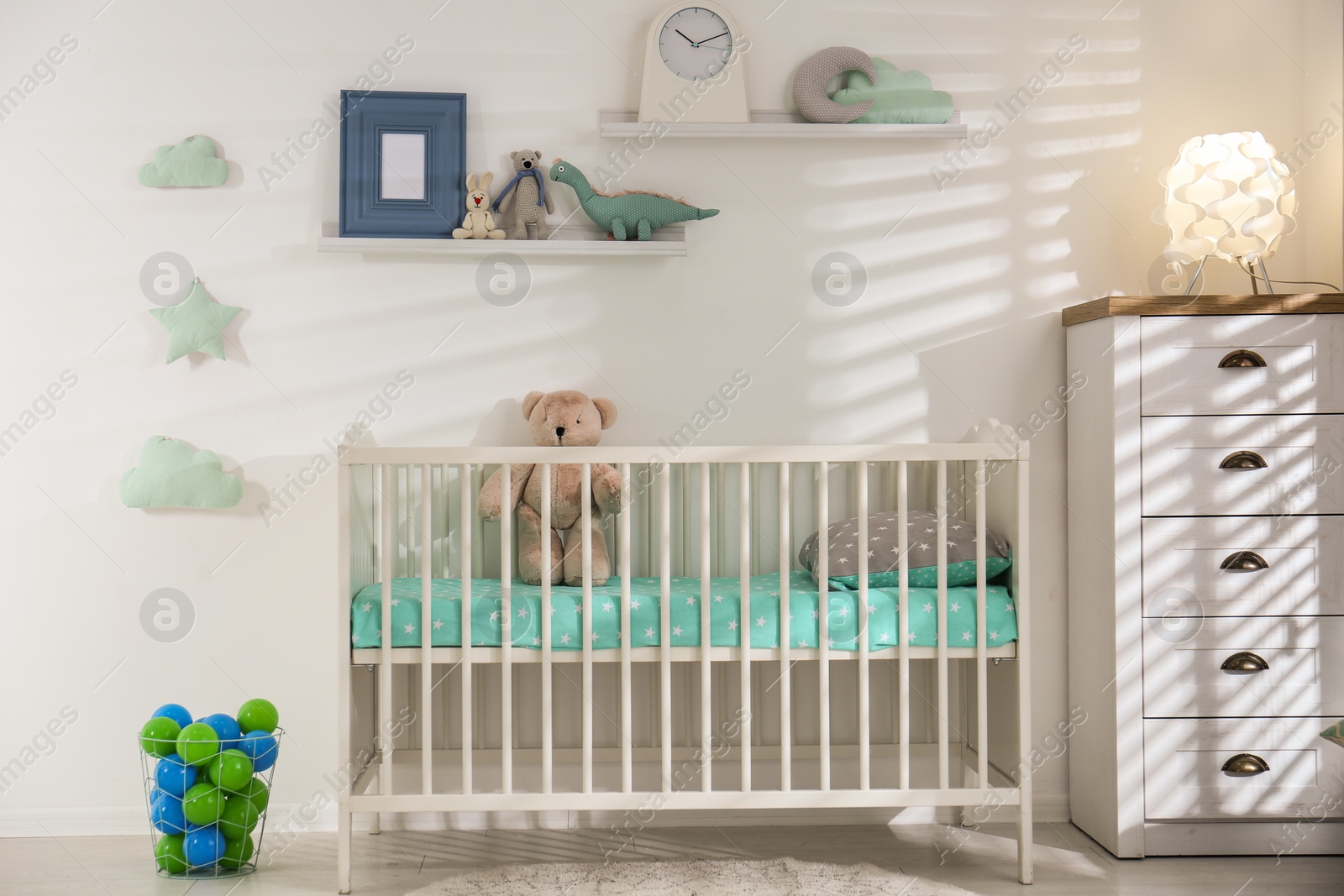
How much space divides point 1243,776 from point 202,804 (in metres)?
2.20

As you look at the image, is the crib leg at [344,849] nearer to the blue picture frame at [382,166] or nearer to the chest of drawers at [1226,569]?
the blue picture frame at [382,166]

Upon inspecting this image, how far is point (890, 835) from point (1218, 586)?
0.93 m

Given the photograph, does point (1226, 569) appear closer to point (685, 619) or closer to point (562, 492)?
point (685, 619)

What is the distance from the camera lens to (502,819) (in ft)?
7.68

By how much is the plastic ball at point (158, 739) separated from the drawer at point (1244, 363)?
219 cm

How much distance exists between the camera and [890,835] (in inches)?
89.7

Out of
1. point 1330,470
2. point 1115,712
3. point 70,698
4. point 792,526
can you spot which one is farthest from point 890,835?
point 70,698

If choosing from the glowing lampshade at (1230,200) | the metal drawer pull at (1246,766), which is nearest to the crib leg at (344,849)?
the metal drawer pull at (1246,766)

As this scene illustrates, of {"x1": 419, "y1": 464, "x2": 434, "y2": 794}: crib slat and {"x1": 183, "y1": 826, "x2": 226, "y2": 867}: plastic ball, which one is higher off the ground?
{"x1": 419, "y1": 464, "x2": 434, "y2": 794}: crib slat

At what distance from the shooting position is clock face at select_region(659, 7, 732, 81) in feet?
7.69

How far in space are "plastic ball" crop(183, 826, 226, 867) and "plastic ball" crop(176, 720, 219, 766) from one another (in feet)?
0.50

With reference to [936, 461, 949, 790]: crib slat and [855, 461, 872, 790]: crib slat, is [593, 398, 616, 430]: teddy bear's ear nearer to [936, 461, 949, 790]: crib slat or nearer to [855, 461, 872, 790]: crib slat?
[855, 461, 872, 790]: crib slat

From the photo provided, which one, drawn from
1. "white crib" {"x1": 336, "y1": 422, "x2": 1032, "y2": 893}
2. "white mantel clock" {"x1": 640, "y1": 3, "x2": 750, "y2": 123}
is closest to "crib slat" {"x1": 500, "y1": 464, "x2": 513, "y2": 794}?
"white crib" {"x1": 336, "y1": 422, "x2": 1032, "y2": 893}

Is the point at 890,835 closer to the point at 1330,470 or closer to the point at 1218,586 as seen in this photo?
the point at 1218,586
